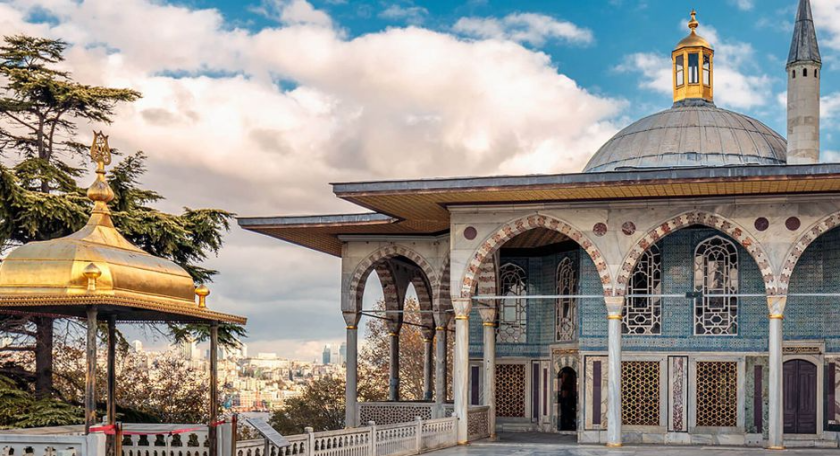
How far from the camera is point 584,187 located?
14.5 metres

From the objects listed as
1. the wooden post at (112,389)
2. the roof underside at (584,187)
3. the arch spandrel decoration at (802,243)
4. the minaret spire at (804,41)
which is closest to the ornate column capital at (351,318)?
the roof underside at (584,187)

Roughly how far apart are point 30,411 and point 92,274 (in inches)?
346

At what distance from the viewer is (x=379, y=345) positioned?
33.2 m

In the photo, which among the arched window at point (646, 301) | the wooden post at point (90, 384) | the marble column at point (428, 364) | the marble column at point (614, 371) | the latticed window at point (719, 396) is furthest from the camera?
the marble column at point (428, 364)

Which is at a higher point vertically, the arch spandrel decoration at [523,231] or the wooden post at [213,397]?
the arch spandrel decoration at [523,231]

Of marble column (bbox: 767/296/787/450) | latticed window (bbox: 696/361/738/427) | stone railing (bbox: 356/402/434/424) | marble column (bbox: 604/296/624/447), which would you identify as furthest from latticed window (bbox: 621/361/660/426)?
stone railing (bbox: 356/402/434/424)

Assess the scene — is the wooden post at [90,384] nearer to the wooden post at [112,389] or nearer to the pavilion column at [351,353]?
the wooden post at [112,389]

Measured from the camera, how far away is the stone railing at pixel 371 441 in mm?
10690

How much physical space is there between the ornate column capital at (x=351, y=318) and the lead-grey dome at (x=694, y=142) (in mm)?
5460

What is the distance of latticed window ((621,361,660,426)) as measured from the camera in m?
16.7

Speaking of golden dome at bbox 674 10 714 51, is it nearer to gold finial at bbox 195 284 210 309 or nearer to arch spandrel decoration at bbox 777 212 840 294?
arch spandrel decoration at bbox 777 212 840 294

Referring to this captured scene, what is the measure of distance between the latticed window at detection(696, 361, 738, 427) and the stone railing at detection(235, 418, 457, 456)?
3986mm

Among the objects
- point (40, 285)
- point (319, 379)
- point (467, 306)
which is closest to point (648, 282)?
point (467, 306)

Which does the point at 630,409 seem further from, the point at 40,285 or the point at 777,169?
the point at 40,285
